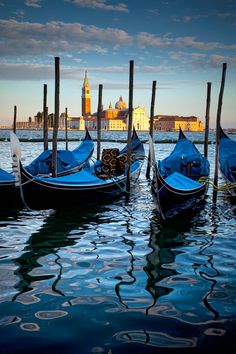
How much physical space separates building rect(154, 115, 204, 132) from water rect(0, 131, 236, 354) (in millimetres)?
144682

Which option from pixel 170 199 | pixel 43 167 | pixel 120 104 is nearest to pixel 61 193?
pixel 170 199

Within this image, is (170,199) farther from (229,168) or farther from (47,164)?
(47,164)

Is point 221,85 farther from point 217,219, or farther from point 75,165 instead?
point 75,165

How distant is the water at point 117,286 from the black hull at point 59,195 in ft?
1.51

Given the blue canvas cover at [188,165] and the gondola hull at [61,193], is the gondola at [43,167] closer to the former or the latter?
the gondola hull at [61,193]

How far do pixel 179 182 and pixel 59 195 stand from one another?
2418 millimetres

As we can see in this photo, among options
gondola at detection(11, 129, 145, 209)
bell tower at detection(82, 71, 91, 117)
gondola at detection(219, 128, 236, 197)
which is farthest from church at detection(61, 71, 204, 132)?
gondola at detection(11, 129, 145, 209)

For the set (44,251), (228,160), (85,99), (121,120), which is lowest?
(44,251)

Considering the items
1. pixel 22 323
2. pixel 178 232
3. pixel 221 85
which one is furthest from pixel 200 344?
pixel 221 85

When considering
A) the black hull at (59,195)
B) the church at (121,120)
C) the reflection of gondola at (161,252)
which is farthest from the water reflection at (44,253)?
the church at (121,120)

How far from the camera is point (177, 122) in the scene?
486 ft

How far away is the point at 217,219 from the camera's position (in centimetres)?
697

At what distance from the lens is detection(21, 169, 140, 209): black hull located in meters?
6.63

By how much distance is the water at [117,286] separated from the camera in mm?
2789
